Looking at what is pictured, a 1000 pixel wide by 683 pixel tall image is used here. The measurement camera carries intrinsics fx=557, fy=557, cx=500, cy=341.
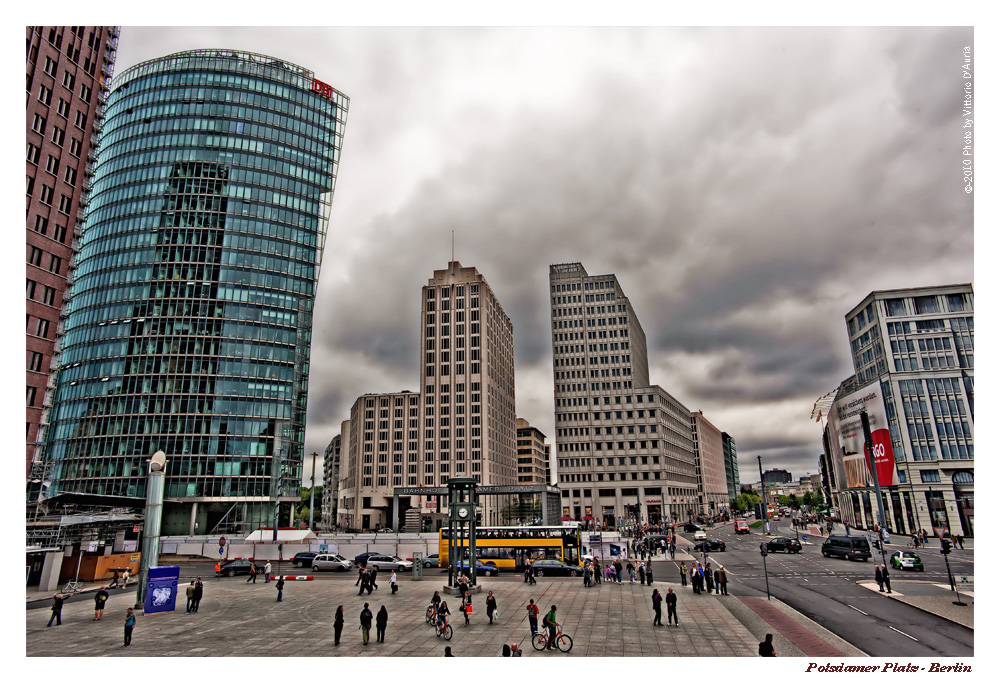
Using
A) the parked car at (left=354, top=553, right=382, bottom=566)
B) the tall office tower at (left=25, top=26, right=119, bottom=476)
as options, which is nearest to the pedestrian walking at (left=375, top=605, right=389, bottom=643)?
the parked car at (left=354, top=553, right=382, bottom=566)

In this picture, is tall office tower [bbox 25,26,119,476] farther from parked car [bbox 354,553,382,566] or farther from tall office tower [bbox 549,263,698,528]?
tall office tower [bbox 549,263,698,528]

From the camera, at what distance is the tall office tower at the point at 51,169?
47281 mm

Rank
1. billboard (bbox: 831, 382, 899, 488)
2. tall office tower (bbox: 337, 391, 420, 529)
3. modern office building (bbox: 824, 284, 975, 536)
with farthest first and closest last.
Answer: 1. tall office tower (bbox: 337, 391, 420, 529)
2. billboard (bbox: 831, 382, 899, 488)
3. modern office building (bbox: 824, 284, 975, 536)

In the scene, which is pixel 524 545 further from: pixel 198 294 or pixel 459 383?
pixel 459 383

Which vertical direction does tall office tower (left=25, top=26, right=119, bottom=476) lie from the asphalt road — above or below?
above

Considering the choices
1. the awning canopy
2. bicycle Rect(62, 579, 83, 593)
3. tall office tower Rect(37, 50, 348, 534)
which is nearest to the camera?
bicycle Rect(62, 579, 83, 593)

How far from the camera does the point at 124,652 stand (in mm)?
23562

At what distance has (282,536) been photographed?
5969 cm

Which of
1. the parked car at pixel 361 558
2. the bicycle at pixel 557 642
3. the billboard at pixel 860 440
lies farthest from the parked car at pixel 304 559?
the billboard at pixel 860 440

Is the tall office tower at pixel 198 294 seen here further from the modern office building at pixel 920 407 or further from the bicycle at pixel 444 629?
the modern office building at pixel 920 407

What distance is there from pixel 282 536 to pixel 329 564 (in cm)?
883

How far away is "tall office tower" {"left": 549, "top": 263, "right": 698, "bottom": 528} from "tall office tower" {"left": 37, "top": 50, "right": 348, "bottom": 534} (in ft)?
194

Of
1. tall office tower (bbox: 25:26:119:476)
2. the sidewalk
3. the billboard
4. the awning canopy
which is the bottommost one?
the sidewalk

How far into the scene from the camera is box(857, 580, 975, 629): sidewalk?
92.9 feet
